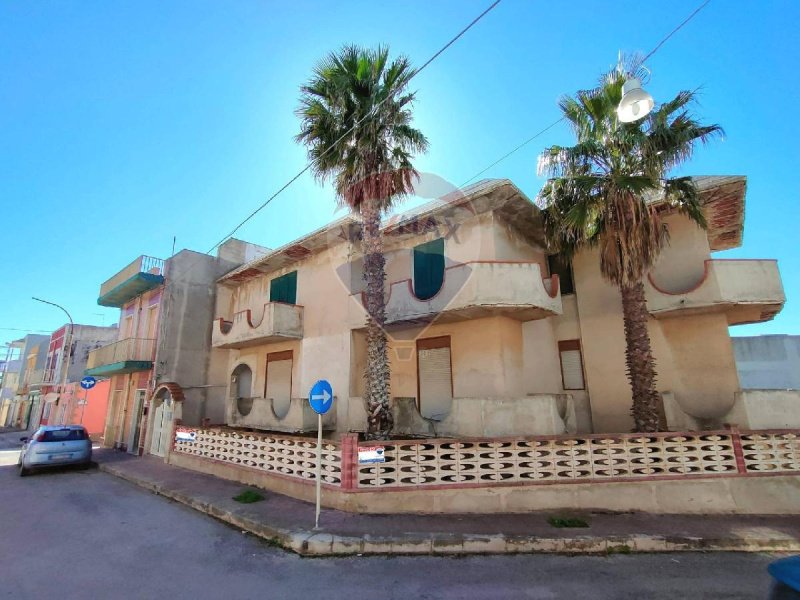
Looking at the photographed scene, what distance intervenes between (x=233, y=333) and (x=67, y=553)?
10139 millimetres

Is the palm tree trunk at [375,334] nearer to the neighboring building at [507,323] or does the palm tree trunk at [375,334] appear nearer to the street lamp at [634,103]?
the neighboring building at [507,323]

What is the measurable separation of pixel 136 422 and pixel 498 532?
56.5ft

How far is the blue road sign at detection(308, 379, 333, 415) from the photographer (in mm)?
6895

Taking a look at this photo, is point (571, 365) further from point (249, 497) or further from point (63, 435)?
point (63, 435)

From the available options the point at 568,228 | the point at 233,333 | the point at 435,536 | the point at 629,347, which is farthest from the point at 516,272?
the point at 233,333

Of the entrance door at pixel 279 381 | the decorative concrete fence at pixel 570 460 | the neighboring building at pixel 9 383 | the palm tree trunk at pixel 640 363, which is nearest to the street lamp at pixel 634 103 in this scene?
the palm tree trunk at pixel 640 363

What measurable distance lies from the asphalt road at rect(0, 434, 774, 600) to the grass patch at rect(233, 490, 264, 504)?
4.04 feet

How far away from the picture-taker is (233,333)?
15.5 metres

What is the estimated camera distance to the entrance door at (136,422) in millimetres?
16812

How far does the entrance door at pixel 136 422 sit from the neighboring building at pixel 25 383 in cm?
2394

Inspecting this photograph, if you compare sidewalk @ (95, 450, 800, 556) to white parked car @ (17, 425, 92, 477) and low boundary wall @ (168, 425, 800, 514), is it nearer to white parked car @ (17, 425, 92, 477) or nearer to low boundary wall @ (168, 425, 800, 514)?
low boundary wall @ (168, 425, 800, 514)

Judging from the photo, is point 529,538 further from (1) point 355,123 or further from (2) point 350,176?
(1) point 355,123

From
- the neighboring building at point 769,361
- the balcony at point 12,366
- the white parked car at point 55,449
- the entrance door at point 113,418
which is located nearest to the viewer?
the white parked car at point 55,449

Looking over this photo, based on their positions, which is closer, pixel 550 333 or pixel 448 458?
pixel 448 458
